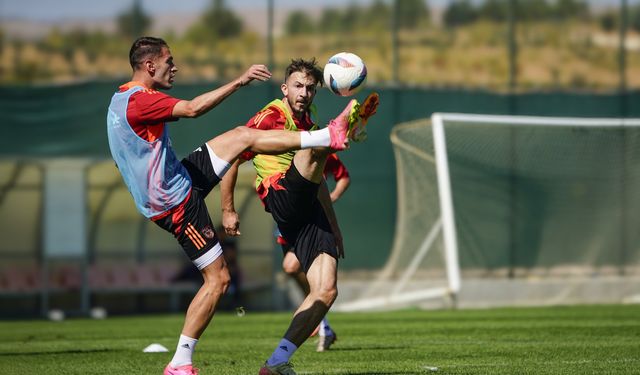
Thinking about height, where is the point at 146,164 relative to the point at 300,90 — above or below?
below

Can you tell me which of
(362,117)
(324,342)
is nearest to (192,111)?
(362,117)

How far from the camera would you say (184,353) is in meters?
7.54

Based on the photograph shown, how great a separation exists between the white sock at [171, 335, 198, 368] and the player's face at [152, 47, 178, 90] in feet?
5.98

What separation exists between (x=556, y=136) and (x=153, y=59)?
13.2m

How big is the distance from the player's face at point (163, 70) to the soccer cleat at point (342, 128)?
4.52 ft

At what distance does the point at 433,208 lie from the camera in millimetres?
18844

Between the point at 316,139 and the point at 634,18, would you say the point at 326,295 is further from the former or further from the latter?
the point at 634,18

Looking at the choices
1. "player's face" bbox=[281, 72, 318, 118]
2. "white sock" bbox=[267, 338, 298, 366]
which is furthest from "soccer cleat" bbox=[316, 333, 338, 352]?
"white sock" bbox=[267, 338, 298, 366]

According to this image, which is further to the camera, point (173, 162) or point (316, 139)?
point (173, 162)

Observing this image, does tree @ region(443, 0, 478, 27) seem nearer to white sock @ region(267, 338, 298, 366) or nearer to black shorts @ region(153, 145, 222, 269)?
black shorts @ region(153, 145, 222, 269)

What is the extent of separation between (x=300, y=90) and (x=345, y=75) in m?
1.44

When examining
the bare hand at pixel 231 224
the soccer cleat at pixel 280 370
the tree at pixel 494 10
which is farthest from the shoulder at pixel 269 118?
the tree at pixel 494 10

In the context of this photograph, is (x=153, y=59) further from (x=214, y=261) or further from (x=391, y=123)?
(x=391, y=123)

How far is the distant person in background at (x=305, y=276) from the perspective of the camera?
10.6m
